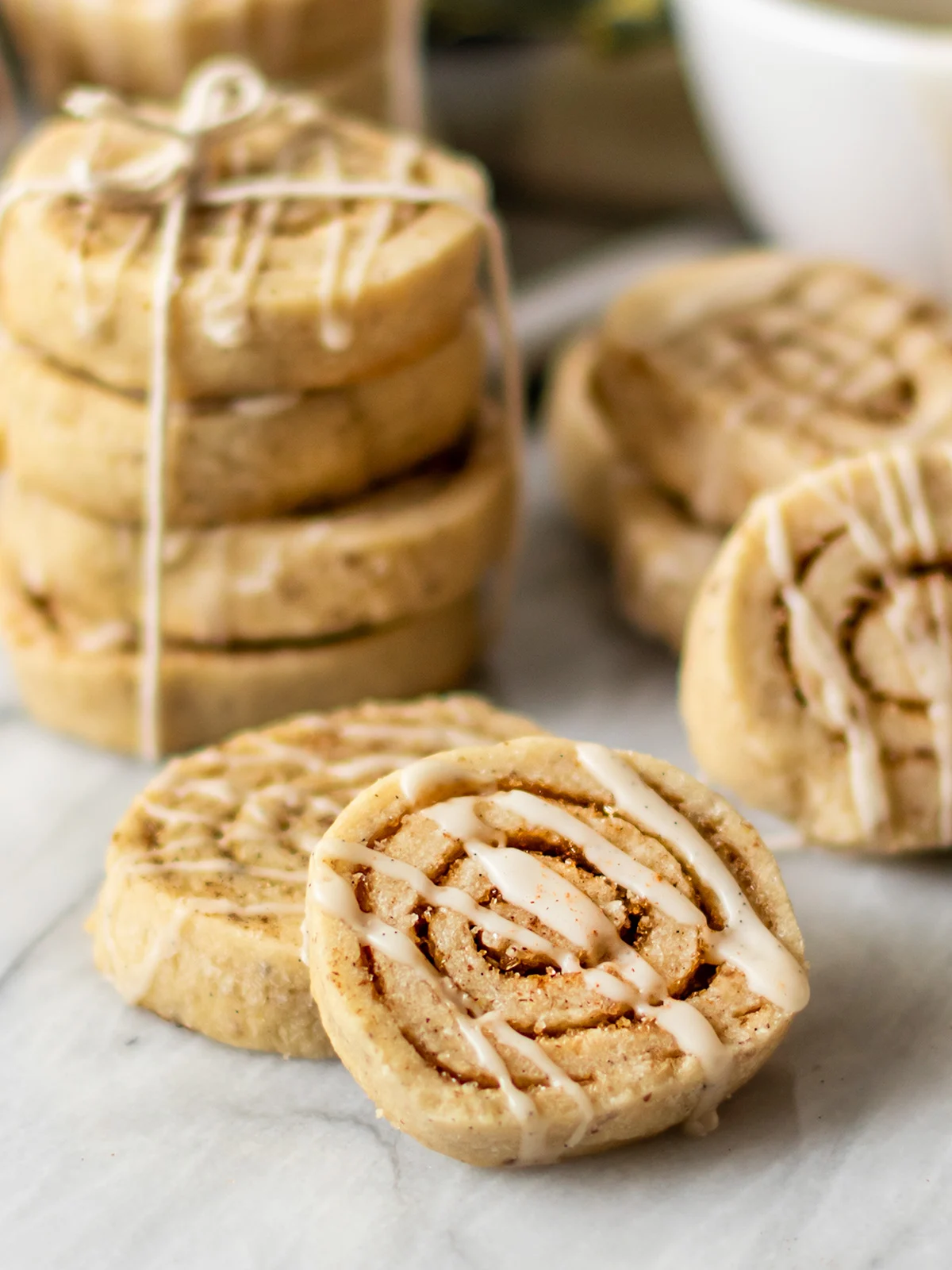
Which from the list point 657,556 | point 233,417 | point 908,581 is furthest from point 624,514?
point 233,417

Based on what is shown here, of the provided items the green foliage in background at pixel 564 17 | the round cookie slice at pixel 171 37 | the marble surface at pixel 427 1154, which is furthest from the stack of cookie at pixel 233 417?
the green foliage in background at pixel 564 17

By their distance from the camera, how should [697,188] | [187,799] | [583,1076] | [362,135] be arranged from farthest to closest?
[697,188]
[362,135]
[187,799]
[583,1076]

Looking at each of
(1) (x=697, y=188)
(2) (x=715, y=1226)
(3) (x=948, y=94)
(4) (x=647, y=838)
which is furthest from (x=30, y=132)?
(2) (x=715, y=1226)

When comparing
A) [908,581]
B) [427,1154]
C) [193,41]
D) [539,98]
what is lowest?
[427,1154]

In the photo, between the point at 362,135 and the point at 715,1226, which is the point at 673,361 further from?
the point at 715,1226

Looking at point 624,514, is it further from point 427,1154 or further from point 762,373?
point 427,1154

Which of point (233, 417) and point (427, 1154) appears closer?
point (427, 1154)

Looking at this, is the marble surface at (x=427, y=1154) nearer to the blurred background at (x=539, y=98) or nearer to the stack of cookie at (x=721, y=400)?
the stack of cookie at (x=721, y=400)
